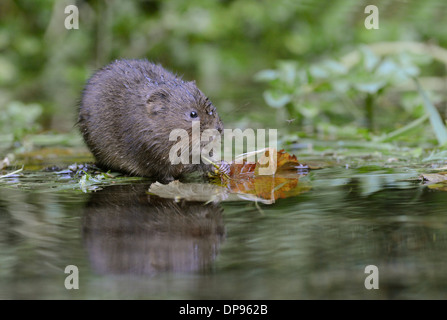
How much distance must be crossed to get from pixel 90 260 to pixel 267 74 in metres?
4.27

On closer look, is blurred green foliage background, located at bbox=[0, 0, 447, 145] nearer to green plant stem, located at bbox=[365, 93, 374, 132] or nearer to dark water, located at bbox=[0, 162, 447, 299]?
green plant stem, located at bbox=[365, 93, 374, 132]

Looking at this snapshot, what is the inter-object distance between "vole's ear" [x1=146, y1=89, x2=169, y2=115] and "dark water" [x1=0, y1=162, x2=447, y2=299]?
3.01ft

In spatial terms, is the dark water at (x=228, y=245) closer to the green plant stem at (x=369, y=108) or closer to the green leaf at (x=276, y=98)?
the green leaf at (x=276, y=98)

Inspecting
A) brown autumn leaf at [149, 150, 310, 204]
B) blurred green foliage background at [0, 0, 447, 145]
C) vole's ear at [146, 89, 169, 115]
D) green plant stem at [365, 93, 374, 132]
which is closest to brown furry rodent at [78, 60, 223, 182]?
vole's ear at [146, 89, 169, 115]

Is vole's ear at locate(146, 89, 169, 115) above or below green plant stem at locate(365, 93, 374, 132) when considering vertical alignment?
below

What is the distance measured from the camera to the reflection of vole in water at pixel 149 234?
2233 millimetres

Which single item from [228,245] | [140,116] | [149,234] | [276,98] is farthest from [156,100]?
[276,98]

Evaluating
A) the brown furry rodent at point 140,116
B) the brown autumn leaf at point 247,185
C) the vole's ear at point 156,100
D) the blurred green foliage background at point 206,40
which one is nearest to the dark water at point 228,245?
the brown autumn leaf at point 247,185

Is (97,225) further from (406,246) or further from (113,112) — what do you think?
(113,112)

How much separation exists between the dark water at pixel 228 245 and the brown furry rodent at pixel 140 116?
0.74 m

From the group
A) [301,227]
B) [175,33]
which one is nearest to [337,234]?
[301,227]

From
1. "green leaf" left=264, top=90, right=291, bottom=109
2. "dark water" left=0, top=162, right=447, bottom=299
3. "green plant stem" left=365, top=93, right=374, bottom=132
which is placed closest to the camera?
"dark water" left=0, top=162, right=447, bottom=299

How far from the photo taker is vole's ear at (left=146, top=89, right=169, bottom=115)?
4316mm

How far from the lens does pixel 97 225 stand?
2.83 m
